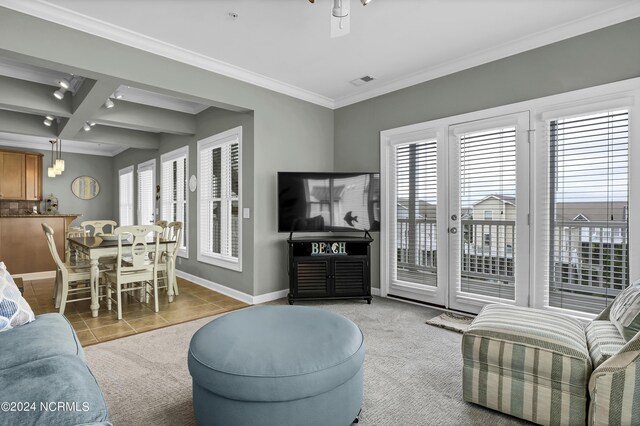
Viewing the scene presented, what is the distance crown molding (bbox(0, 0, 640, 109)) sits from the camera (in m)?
2.71

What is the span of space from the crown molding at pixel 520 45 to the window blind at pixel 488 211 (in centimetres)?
73

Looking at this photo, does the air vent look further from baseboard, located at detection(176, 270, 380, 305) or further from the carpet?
the carpet

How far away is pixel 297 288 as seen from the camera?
409 cm

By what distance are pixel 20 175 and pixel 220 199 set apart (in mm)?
5548

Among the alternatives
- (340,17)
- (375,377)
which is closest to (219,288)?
(375,377)

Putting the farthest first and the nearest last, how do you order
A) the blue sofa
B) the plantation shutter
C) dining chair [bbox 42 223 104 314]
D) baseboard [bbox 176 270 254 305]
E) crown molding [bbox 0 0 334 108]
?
baseboard [bbox 176 270 254 305]
the plantation shutter
dining chair [bbox 42 223 104 314]
crown molding [bbox 0 0 334 108]
the blue sofa

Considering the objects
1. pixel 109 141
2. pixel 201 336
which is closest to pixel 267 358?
pixel 201 336

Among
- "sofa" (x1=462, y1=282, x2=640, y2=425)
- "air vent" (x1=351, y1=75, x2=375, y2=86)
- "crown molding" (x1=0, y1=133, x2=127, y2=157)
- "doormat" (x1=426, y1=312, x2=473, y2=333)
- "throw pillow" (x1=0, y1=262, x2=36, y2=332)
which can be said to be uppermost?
"air vent" (x1=351, y1=75, x2=375, y2=86)

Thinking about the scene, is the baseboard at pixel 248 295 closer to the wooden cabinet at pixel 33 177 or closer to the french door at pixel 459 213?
the french door at pixel 459 213

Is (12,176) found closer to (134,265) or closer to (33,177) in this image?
(33,177)

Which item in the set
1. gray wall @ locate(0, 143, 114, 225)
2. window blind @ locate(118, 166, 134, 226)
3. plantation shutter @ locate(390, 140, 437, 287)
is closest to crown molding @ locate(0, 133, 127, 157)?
gray wall @ locate(0, 143, 114, 225)

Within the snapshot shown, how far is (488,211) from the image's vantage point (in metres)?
3.50

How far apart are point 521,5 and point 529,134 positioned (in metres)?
1.10

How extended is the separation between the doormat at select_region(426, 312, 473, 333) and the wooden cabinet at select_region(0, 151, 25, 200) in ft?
28.3
